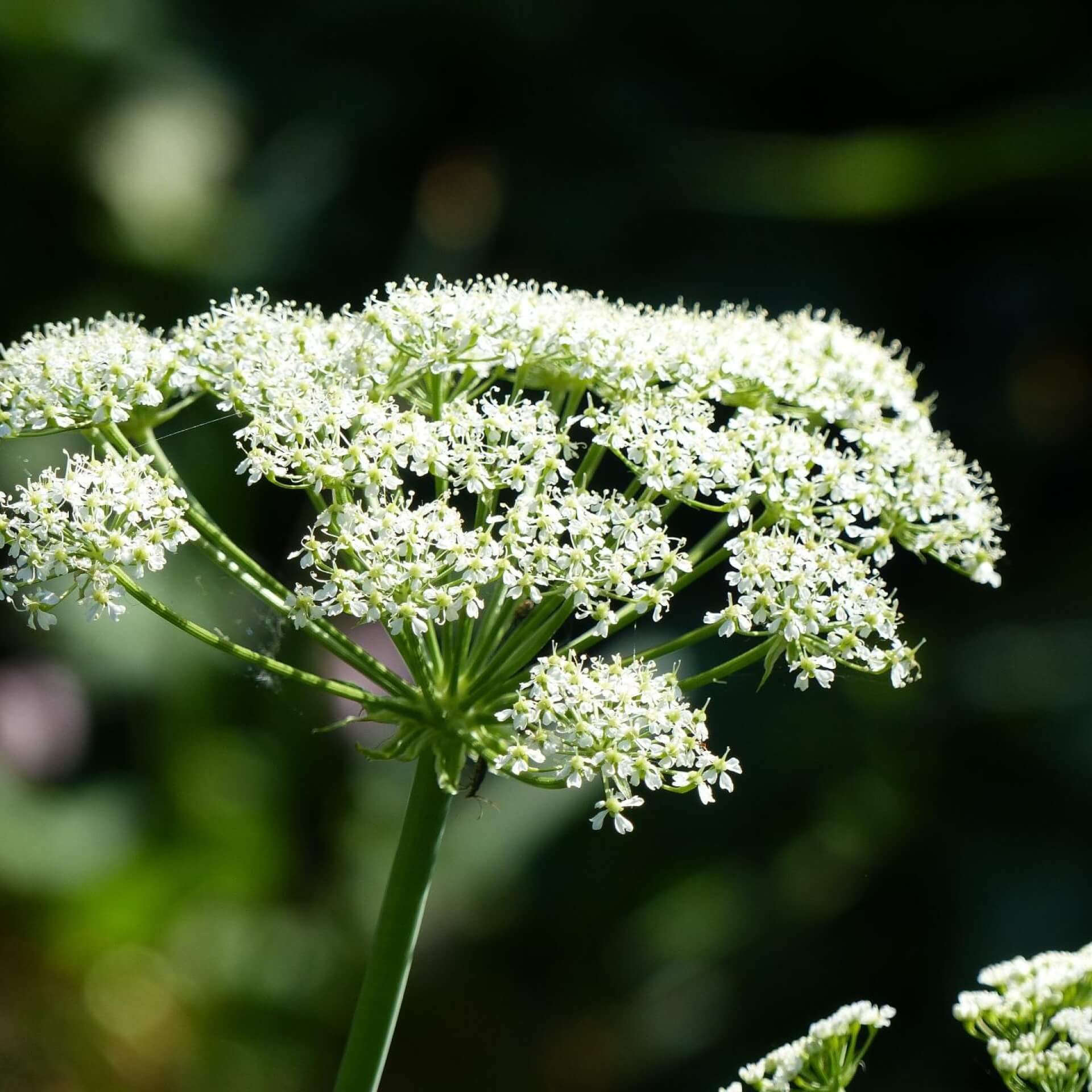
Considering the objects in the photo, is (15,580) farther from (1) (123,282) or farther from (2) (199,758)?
(1) (123,282)

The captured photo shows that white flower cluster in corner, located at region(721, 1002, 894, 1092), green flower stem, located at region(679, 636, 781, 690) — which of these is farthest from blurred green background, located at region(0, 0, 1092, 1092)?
white flower cluster in corner, located at region(721, 1002, 894, 1092)

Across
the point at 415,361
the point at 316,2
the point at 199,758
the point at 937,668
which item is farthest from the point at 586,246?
the point at 415,361

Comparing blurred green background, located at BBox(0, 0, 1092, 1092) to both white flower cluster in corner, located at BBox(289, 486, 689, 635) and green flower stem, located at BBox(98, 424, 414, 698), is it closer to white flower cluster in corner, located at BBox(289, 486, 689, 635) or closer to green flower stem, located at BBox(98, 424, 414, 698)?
green flower stem, located at BBox(98, 424, 414, 698)

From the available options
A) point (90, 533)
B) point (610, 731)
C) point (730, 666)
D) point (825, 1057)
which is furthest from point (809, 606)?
point (90, 533)

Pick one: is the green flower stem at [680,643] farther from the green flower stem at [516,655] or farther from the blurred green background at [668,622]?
the blurred green background at [668,622]

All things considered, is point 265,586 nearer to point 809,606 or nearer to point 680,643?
point 680,643

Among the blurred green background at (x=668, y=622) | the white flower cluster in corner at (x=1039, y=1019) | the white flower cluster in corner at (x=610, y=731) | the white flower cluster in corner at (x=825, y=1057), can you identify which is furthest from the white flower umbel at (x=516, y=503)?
the blurred green background at (x=668, y=622)
